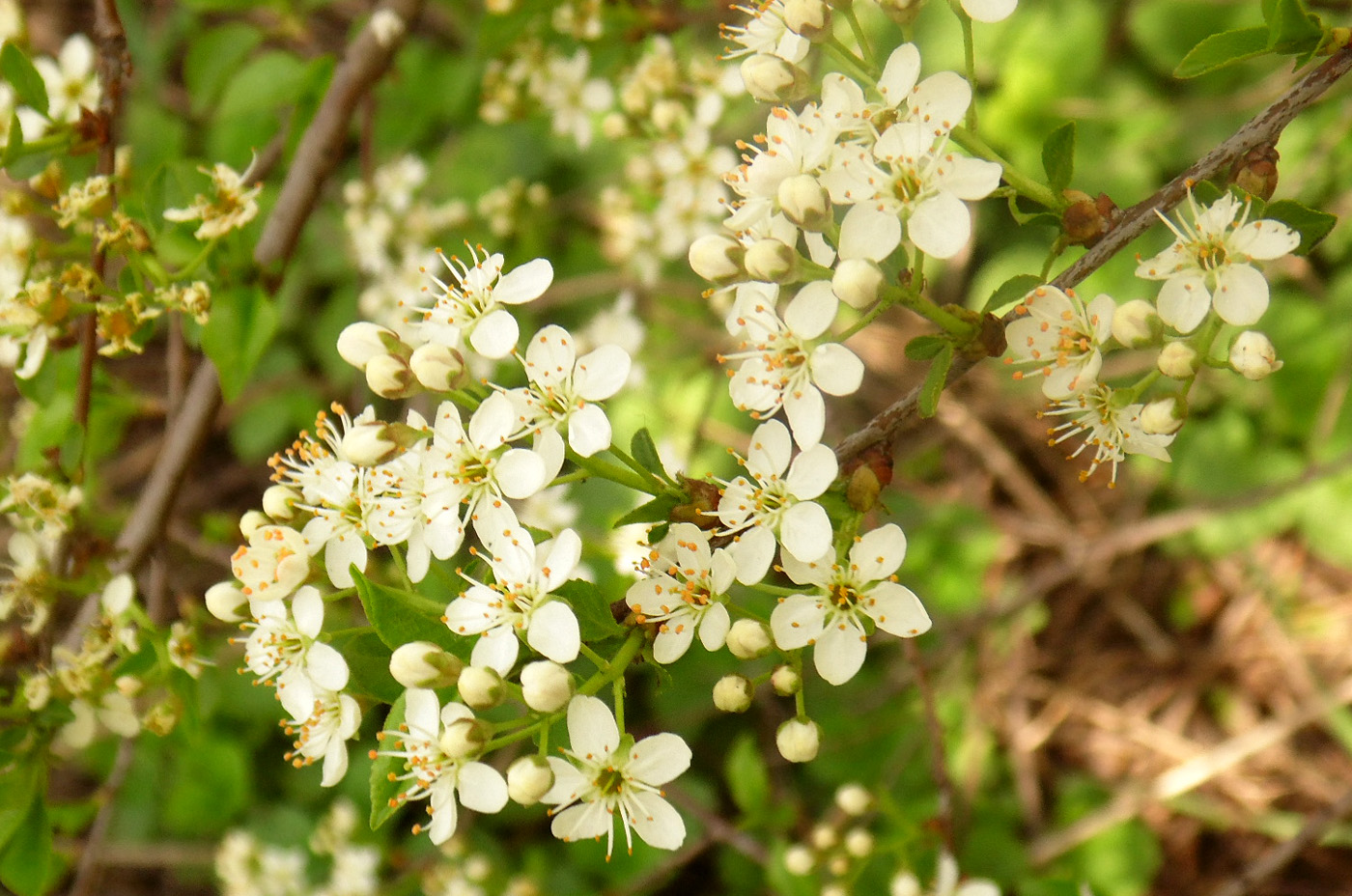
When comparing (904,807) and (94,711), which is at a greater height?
(94,711)

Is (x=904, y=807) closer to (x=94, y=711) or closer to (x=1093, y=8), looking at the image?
(x=94, y=711)

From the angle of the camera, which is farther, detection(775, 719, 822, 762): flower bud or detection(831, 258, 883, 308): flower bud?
detection(775, 719, 822, 762): flower bud

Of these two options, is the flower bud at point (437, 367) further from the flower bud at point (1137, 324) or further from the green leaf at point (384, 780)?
the flower bud at point (1137, 324)

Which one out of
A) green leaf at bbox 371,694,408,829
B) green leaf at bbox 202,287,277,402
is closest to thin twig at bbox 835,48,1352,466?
green leaf at bbox 371,694,408,829

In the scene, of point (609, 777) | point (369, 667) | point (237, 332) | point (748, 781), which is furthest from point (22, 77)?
point (748, 781)

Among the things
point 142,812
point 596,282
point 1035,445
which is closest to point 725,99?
point 596,282

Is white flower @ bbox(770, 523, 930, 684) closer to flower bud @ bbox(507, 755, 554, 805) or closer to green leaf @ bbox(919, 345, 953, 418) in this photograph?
green leaf @ bbox(919, 345, 953, 418)

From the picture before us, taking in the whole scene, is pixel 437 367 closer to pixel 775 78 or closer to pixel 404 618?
pixel 404 618
